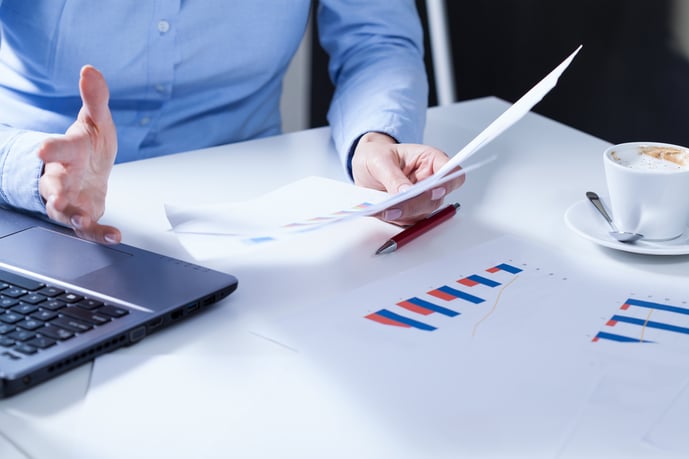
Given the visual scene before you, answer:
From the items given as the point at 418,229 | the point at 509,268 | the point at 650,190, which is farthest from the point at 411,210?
the point at 650,190

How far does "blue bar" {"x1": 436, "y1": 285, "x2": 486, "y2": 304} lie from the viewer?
2.53 feet

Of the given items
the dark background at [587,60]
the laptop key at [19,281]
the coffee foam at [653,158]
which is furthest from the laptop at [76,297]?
the dark background at [587,60]

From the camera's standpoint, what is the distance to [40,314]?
0.67 metres

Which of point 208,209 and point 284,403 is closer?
point 284,403

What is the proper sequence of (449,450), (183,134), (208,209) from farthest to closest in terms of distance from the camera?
(183,134) → (208,209) → (449,450)

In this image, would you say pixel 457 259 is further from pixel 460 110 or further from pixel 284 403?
pixel 460 110

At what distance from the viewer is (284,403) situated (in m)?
0.62

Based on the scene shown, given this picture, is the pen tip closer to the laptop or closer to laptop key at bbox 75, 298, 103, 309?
the laptop

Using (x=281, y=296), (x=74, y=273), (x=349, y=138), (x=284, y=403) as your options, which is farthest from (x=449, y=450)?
(x=349, y=138)

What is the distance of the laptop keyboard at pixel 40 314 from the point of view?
0.63m

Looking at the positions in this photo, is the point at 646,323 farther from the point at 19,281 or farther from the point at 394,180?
the point at 19,281

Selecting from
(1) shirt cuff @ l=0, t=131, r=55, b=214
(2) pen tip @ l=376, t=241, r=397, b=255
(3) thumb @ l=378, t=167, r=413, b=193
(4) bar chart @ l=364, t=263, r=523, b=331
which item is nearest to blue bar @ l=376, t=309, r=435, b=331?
(4) bar chart @ l=364, t=263, r=523, b=331

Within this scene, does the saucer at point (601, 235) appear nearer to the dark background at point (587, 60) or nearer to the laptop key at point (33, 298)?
the laptop key at point (33, 298)

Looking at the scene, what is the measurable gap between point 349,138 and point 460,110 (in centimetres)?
29
